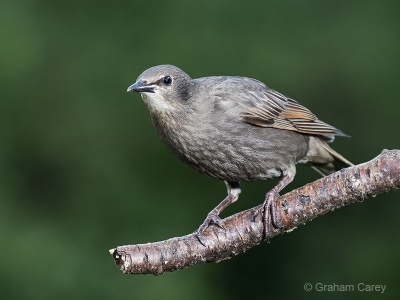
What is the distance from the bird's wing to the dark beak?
83cm

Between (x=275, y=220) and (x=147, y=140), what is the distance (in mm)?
4417

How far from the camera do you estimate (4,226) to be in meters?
9.46

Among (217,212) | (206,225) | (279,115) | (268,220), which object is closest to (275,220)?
(268,220)

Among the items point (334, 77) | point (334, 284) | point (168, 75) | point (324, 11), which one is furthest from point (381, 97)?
point (168, 75)

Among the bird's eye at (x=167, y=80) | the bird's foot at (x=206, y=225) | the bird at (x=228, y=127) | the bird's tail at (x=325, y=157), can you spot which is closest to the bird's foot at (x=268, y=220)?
the bird at (x=228, y=127)

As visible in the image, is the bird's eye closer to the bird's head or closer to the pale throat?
the bird's head

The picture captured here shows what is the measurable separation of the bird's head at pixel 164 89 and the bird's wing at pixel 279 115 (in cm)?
55

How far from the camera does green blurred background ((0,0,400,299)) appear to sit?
9.11 metres

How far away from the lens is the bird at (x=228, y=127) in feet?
19.7

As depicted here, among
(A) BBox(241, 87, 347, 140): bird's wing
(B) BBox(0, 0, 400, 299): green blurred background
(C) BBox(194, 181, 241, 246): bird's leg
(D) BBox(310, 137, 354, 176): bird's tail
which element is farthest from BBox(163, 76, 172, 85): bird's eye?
(B) BBox(0, 0, 400, 299): green blurred background

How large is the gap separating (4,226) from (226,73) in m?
2.99

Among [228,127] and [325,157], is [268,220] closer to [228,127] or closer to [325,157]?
[228,127]

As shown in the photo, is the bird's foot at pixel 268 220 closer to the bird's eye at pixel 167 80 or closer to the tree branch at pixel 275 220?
the tree branch at pixel 275 220

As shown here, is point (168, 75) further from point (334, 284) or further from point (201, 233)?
point (334, 284)
